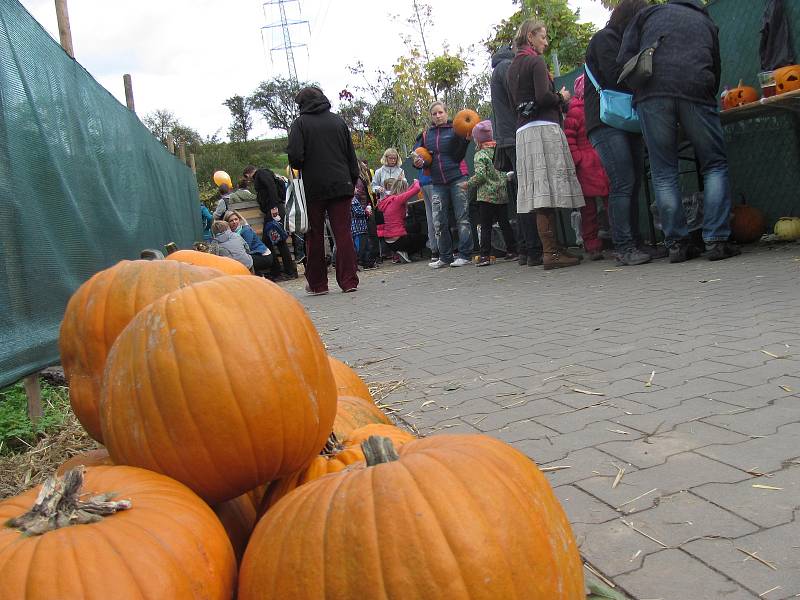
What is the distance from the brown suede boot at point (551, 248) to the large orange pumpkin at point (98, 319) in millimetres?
6494

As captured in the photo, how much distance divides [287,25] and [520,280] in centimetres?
5033

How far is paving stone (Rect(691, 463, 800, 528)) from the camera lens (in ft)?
6.59

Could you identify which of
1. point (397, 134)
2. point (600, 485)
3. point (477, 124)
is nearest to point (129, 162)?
point (477, 124)

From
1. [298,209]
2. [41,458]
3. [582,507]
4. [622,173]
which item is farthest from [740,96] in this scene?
[41,458]

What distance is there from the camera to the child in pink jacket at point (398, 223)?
47.8ft

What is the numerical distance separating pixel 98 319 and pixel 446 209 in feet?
30.0

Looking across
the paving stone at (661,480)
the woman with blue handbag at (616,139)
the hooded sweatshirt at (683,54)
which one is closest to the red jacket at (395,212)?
the woman with blue handbag at (616,139)

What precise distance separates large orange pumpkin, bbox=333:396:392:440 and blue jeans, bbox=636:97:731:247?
5.17 meters

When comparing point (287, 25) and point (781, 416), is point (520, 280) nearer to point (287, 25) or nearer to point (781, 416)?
point (781, 416)

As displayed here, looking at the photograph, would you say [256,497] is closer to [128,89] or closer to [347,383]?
Answer: [347,383]

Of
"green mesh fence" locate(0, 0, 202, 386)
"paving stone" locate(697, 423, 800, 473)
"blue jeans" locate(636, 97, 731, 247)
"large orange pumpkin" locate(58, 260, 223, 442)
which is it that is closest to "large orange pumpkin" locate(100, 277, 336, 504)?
"large orange pumpkin" locate(58, 260, 223, 442)

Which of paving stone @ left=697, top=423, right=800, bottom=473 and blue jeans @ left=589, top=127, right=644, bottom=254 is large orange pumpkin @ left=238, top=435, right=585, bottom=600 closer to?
paving stone @ left=697, top=423, right=800, bottom=473

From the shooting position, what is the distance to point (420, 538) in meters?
1.35

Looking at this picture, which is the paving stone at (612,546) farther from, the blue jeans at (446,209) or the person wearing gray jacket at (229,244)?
the person wearing gray jacket at (229,244)
